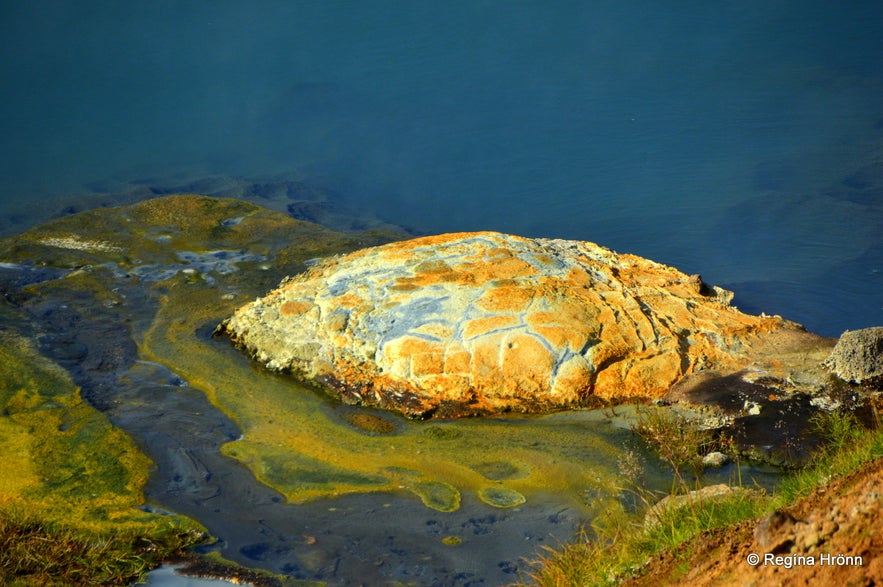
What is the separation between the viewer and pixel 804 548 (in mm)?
2189

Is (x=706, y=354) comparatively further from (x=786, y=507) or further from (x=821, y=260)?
(x=821, y=260)

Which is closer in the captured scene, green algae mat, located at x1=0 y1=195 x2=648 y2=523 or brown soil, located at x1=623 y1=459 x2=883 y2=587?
brown soil, located at x1=623 y1=459 x2=883 y2=587

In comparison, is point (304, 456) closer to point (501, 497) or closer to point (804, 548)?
point (501, 497)

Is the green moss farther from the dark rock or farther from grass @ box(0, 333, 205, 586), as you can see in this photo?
the dark rock

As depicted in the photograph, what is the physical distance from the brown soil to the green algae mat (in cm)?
112

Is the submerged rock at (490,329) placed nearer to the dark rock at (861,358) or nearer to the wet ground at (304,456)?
the wet ground at (304,456)

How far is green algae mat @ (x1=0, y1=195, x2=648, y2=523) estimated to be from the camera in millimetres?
3818

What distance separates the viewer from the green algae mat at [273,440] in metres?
3.82

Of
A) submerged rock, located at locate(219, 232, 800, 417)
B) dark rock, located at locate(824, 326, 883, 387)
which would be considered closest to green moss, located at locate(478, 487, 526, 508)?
submerged rock, located at locate(219, 232, 800, 417)

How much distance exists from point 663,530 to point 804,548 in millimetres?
753

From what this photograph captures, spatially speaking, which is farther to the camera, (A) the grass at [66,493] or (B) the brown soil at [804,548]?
(A) the grass at [66,493]

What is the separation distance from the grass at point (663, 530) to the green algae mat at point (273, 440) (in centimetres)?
65

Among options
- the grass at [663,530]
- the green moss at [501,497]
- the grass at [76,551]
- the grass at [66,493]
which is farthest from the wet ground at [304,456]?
the grass at [663,530]

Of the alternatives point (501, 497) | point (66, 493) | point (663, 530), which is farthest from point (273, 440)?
point (663, 530)
